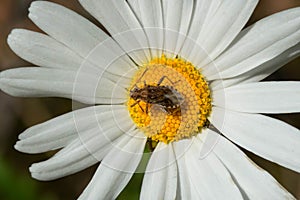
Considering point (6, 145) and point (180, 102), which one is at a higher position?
point (180, 102)

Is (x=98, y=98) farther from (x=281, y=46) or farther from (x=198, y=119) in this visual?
(x=281, y=46)

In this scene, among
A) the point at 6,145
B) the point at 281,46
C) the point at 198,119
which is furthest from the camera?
the point at 6,145

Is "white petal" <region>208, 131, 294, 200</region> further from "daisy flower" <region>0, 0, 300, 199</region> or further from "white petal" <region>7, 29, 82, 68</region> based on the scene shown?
"white petal" <region>7, 29, 82, 68</region>

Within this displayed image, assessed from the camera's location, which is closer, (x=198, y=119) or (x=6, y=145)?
(x=198, y=119)

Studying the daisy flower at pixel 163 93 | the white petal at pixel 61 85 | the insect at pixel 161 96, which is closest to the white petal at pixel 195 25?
the daisy flower at pixel 163 93

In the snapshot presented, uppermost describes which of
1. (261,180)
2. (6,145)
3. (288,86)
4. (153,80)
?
(288,86)

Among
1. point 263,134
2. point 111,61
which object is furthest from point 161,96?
point 263,134

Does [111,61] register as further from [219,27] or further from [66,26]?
[219,27]

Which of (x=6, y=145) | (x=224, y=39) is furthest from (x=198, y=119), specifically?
(x=6, y=145)
